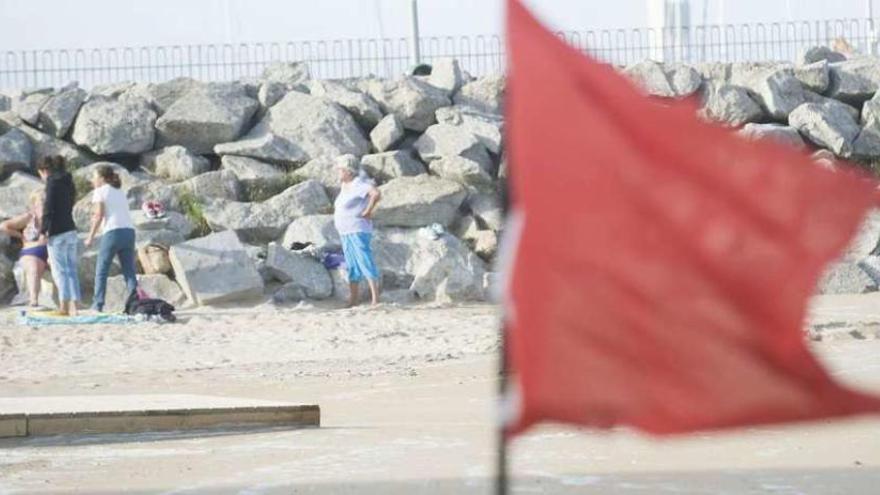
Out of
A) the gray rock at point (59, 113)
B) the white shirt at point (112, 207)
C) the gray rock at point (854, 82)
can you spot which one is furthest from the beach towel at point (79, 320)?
the gray rock at point (854, 82)

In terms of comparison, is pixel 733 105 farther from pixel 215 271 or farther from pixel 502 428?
pixel 502 428

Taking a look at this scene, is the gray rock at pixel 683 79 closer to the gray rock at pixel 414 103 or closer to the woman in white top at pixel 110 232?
the gray rock at pixel 414 103

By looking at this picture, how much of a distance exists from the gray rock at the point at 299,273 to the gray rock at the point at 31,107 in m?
4.88

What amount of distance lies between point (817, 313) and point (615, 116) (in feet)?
49.4

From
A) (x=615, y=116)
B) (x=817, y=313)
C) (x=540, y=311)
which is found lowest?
(x=817, y=313)

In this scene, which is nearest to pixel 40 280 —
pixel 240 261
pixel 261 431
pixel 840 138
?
pixel 240 261

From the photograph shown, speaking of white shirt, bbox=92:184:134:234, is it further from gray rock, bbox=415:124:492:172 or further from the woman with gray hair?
gray rock, bbox=415:124:492:172

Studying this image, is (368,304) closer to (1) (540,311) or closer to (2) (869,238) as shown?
(2) (869,238)

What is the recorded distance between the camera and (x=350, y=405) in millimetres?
12719

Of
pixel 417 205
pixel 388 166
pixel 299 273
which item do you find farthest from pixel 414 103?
pixel 299 273

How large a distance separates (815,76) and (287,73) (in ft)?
24.3

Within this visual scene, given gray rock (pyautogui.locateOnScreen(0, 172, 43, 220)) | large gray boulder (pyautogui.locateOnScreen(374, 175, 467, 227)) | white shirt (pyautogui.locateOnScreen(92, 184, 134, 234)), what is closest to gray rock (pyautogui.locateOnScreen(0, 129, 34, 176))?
gray rock (pyautogui.locateOnScreen(0, 172, 43, 220))

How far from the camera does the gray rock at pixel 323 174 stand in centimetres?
2286

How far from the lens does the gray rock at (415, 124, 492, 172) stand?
2330 cm
